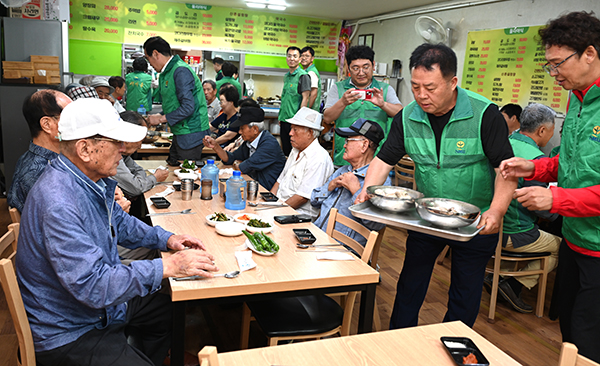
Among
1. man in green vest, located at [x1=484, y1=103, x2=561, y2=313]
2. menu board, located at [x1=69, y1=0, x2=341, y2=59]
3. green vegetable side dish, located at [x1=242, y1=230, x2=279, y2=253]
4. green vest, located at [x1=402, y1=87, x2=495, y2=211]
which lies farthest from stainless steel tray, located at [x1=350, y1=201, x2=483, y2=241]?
menu board, located at [x1=69, y1=0, x2=341, y2=59]

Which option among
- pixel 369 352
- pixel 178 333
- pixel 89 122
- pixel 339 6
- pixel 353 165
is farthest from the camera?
pixel 339 6

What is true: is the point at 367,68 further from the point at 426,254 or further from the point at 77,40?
the point at 77,40

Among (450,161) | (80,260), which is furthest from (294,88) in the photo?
(80,260)

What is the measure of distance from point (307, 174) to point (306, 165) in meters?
0.09

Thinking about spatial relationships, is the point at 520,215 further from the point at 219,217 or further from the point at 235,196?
the point at 219,217

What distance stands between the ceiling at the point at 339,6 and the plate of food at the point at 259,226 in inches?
214

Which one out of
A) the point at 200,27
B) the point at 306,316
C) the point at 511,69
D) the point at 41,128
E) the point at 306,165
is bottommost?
the point at 306,316

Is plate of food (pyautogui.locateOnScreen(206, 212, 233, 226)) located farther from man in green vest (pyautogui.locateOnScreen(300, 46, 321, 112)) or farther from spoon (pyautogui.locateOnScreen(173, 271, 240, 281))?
man in green vest (pyautogui.locateOnScreen(300, 46, 321, 112))

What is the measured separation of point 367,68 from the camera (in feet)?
12.0

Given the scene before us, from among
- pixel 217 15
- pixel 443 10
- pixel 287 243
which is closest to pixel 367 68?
pixel 287 243

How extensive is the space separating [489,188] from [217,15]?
22.7 feet

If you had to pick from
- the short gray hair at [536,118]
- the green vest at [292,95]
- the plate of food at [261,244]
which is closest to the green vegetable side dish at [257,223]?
the plate of food at [261,244]

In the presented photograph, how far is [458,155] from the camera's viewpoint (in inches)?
80.9

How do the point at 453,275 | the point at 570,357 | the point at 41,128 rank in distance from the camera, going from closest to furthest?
the point at 570,357 < the point at 453,275 < the point at 41,128
